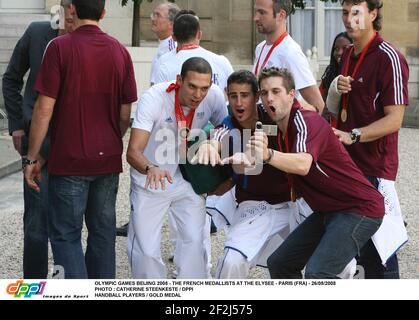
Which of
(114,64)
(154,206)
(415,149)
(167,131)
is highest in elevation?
(114,64)

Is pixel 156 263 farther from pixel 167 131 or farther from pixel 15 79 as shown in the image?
pixel 15 79

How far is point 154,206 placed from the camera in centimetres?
615

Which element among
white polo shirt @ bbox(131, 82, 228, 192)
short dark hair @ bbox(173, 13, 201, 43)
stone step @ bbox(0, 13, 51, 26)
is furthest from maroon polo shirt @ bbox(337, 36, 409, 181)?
stone step @ bbox(0, 13, 51, 26)

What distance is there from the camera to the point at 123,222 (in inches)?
348

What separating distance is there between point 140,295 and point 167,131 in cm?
112

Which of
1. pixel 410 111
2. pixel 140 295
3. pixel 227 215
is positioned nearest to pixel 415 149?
pixel 410 111

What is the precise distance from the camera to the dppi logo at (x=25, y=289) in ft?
18.1

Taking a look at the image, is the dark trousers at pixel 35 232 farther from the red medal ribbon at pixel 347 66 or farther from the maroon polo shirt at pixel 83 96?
the red medal ribbon at pixel 347 66

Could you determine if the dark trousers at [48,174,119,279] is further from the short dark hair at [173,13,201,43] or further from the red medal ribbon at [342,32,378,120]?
the short dark hair at [173,13,201,43]

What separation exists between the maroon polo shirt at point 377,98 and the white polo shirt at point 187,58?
1.50 meters

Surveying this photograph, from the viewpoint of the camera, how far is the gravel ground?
7.29 meters

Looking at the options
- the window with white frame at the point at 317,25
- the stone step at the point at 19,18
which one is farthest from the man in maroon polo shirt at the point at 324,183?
the window with white frame at the point at 317,25

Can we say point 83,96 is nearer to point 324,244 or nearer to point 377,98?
point 324,244

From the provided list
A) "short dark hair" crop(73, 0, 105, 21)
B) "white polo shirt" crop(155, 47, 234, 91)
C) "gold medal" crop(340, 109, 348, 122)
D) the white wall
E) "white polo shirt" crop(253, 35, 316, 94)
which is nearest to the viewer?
"short dark hair" crop(73, 0, 105, 21)
